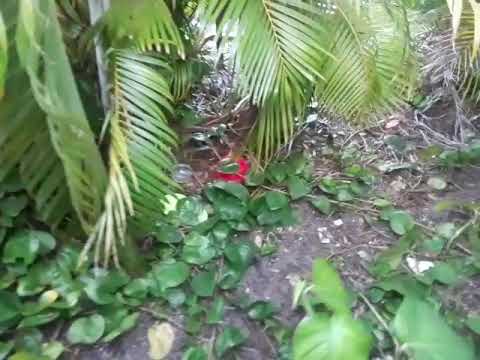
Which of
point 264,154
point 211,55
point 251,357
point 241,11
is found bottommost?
point 251,357

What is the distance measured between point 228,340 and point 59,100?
551mm

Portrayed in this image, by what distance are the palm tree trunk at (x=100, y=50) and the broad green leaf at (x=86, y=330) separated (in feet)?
1.46

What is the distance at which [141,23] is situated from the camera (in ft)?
3.89

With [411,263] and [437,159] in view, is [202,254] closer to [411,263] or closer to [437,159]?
[411,263]

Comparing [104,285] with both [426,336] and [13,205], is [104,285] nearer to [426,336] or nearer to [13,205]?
[13,205]

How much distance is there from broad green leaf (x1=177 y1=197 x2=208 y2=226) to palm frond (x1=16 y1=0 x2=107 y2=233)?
321mm

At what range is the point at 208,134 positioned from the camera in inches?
67.7

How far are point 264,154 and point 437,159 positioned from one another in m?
0.54

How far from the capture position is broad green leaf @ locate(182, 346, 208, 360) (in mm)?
1107

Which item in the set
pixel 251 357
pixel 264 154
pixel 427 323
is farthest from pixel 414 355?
pixel 264 154

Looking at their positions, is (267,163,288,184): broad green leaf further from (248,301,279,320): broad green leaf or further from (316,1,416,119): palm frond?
(248,301,279,320): broad green leaf

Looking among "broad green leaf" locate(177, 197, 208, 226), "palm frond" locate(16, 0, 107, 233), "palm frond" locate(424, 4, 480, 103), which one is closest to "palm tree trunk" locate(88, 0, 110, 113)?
"palm frond" locate(16, 0, 107, 233)

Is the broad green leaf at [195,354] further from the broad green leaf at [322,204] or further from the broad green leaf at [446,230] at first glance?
the broad green leaf at [446,230]

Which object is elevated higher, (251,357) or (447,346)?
(447,346)
